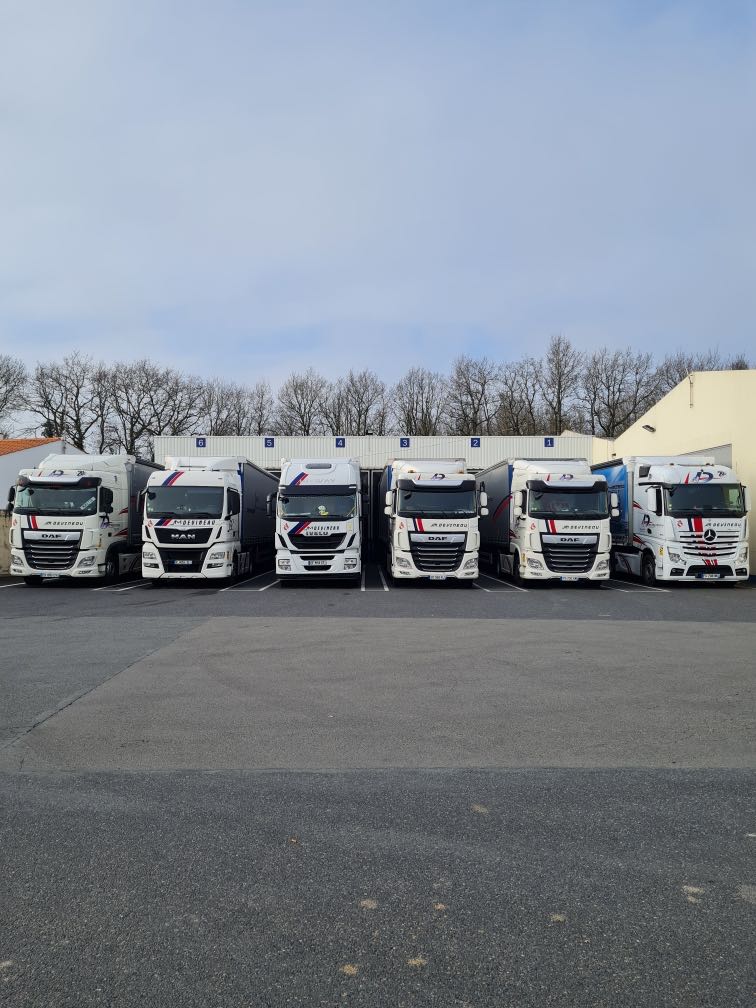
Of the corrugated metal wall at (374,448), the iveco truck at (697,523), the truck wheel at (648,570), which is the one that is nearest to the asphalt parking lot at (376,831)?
the iveco truck at (697,523)

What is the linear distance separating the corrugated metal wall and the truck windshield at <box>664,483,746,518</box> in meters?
16.2

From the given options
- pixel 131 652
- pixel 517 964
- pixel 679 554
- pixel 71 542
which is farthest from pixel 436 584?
pixel 517 964

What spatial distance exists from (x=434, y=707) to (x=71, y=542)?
14984mm

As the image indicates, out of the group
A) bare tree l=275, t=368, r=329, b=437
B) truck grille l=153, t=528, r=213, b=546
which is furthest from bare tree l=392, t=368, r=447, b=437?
truck grille l=153, t=528, r=213, b=546

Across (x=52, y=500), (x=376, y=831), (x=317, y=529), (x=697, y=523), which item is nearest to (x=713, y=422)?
(x=697, y=523)

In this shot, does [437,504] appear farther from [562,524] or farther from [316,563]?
[316,563]

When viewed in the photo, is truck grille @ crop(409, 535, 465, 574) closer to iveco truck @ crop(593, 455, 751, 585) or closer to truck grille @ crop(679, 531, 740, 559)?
iveco truck @ crop(593, 455, 751, 585)

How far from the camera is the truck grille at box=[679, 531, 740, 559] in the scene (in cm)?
1881

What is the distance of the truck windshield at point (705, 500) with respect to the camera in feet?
62.3

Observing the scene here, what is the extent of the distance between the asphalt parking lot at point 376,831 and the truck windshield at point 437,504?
9945 mm

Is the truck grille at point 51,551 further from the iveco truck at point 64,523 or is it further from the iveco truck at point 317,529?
the iveco truck at point 317,529

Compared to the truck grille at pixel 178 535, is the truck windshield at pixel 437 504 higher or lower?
higher

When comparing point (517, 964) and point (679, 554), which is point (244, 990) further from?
point (679, 554)

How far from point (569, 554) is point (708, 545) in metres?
3.66
